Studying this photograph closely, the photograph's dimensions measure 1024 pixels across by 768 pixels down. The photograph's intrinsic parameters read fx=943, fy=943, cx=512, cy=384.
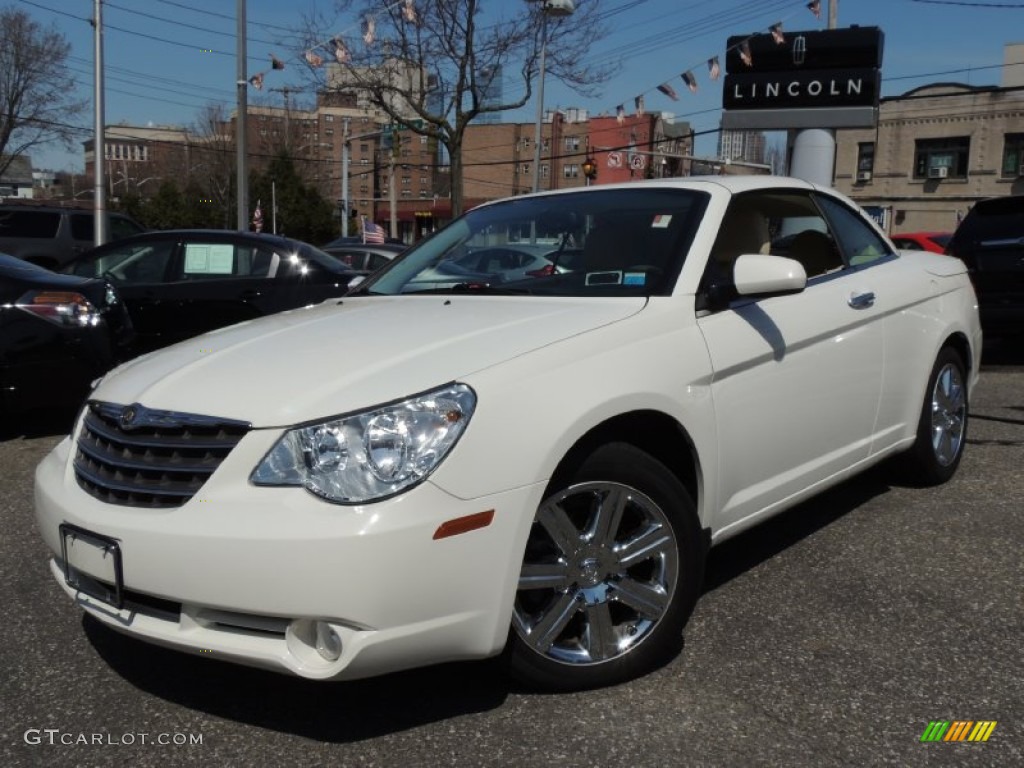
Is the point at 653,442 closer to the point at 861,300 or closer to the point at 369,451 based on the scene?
the point at 369,451

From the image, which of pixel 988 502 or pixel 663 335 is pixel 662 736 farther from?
pixel 988 502

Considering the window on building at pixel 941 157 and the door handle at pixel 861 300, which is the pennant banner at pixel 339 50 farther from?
the window on building at pixel 941 157

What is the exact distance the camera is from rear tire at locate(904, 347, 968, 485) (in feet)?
15.2

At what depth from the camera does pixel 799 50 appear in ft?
46.9

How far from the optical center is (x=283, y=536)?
2.25 meters

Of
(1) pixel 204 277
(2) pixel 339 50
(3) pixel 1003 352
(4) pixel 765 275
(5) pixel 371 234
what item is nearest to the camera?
(4) pixel 765 275

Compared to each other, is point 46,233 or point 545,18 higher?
point 545,18

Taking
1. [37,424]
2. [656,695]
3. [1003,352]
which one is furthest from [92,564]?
[1003,352]

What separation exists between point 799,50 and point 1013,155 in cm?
3171

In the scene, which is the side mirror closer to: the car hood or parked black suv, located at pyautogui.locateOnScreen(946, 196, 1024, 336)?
the car hood

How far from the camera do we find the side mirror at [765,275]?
10.3 ft

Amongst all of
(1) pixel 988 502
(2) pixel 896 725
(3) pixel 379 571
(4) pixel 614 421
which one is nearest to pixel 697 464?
(4) pixel 614 421

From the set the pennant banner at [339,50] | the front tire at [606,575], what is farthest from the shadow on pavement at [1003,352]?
the pennant banner at [339,50]

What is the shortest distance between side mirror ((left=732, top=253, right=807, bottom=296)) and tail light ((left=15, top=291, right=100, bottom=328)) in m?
4.61
